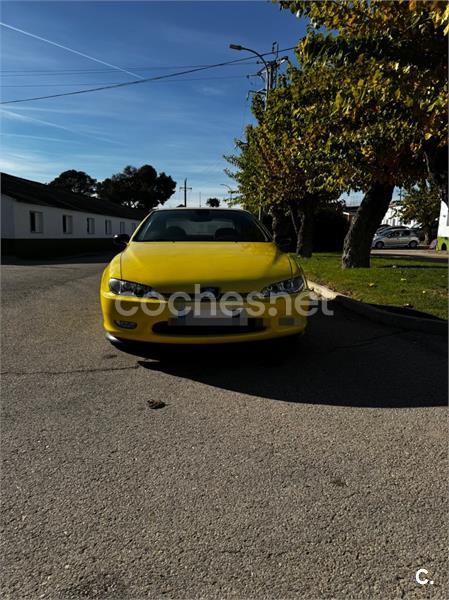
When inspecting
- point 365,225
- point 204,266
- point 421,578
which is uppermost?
point 365,225

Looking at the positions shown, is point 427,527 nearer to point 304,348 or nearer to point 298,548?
point 298,548

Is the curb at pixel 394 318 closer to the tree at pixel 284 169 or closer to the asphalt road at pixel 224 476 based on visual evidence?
the asphalt road at pixel 224 476

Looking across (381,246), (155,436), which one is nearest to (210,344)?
(155,436)

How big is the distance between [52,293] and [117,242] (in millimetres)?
4326

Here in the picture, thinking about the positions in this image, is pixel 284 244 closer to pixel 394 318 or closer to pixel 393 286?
pixel 394 318

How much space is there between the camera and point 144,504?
2.20m

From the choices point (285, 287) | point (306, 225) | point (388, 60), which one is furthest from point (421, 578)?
point (306, 225)

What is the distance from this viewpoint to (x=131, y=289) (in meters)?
3.94

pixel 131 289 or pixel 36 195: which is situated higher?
pixel 36 195

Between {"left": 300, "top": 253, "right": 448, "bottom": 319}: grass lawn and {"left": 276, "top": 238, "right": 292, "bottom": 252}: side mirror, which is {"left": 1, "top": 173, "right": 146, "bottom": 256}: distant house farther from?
{"left": 276, "top": 238, "right": 292, "bottom": 252}: side mirror

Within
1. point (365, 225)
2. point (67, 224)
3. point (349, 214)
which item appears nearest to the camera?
point (365, 225)

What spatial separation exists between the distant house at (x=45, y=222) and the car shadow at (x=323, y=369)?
2102 cm

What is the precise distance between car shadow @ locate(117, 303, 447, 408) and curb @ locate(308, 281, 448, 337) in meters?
0.40

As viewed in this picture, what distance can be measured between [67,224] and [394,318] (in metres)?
26.4
